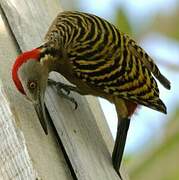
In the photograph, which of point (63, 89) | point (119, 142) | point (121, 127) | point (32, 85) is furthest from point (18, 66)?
point (121, 127)

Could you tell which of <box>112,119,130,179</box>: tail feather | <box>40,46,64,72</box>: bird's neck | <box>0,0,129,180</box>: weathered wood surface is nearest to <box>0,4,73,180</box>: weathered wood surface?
<box>0,0,129,180</box>: weathered wood surface

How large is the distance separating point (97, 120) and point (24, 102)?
574 mm

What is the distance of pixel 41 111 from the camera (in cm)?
345

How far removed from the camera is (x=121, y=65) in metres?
4.14

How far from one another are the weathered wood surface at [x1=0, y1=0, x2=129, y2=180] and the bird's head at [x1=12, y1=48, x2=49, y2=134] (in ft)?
0.18

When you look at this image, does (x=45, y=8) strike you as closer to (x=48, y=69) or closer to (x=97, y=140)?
(x=48, y=69)

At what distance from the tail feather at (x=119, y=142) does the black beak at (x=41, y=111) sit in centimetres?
54

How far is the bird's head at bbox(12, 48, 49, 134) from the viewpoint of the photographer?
3.48m

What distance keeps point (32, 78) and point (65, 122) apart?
0.28 m

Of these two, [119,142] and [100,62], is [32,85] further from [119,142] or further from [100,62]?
[119,142]

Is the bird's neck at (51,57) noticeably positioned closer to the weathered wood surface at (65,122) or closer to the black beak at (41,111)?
the weathered wood surface at (65,122)

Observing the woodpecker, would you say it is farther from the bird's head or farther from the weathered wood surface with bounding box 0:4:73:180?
the weathered wood surface with bounding box 0:4:73:180

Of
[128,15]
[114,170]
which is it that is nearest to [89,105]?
[114,170]

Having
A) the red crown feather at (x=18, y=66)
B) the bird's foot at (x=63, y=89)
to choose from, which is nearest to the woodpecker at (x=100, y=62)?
the bird's foot at (x=63, y=89)
